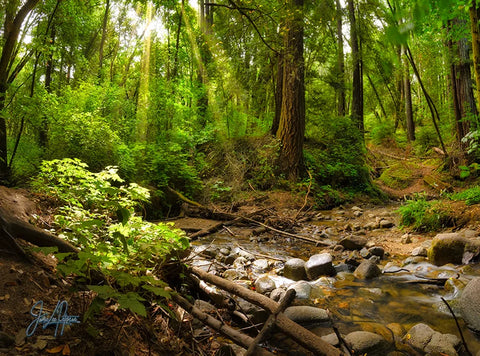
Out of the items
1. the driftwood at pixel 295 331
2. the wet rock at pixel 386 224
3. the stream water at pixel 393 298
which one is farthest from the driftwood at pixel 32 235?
the wet rock at pixel 386 224

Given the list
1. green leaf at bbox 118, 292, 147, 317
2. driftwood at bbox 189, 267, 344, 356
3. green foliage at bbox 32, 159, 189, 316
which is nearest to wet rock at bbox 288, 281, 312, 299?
driftwood at bbox 189, 267, 344, 356

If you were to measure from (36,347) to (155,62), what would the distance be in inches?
706

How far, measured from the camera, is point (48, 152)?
22.7 feet

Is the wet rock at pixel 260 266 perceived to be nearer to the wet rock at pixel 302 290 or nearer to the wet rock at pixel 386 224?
the wet rock at pixel 302 290

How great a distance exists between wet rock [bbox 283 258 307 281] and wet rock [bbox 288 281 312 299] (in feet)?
1.19

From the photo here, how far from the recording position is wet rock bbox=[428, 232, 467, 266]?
4.22m

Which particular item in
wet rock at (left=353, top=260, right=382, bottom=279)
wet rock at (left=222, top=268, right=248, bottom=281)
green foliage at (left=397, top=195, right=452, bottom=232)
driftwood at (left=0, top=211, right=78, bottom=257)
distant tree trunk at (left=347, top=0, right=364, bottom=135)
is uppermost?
distant tree trunk at (left=347, top=0, right=364, bottom=135)

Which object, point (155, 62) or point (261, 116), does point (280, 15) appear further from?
point (155, 62)

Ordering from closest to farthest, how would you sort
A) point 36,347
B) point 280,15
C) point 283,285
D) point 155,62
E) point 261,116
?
point 36,347 → point 280,15 → point 283,285 → point 261,116 → point 155,62

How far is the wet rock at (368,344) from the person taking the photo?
2459mm

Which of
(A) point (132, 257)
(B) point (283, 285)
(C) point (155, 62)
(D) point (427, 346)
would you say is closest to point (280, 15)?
(A) point (132, 257)

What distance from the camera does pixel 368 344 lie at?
249cm

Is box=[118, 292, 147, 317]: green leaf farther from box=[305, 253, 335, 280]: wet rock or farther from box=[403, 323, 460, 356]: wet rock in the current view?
box=[305, 253, 335, 280]: wet rock
